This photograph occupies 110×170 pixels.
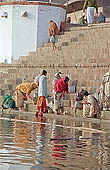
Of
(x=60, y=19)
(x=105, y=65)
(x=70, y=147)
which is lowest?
(x=70, y=147)

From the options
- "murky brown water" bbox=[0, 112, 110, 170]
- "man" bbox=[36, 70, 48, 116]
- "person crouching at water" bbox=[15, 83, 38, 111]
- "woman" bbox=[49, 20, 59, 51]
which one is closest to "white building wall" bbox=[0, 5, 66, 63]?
"woman" bbox=[49, 20, 59, 51]

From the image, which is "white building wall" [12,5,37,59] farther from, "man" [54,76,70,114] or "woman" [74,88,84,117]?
"woman" [74,88,84,117]

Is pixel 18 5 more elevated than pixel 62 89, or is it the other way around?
pixel 18 5

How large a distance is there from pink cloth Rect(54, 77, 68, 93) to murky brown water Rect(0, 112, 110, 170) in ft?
13.2

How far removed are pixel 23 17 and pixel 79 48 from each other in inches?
204

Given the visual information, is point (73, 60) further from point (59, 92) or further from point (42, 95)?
point (42, 95)

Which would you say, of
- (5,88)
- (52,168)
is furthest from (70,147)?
(5,88)

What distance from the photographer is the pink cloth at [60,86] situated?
56.4 feet

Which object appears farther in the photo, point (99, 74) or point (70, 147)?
point (99, 74)

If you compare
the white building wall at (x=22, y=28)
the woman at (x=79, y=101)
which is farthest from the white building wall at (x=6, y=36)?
the woman at (x=79, y=101)

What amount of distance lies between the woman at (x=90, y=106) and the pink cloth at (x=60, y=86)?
47.5 inches

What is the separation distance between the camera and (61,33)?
23703 millimetres

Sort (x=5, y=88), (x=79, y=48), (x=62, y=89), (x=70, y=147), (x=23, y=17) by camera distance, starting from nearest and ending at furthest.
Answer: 1. (x=70, y=147)
2. (x=62, y=89)
3. (x=79, y=48)
4. (x=5, y=88)
5. (x=23, y=17)

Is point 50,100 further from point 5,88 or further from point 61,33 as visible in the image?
point 61,33
